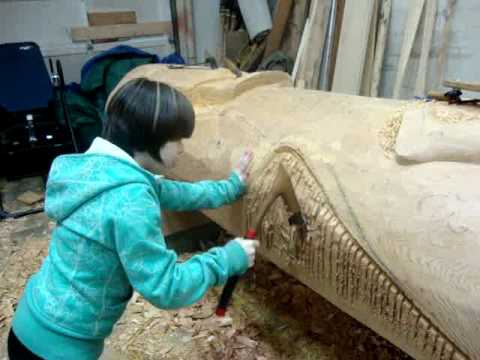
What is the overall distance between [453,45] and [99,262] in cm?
262

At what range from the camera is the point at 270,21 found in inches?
156

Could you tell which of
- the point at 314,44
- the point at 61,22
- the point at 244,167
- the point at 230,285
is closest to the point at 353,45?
the point at 314,44

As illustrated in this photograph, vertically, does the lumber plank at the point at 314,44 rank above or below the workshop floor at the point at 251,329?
above

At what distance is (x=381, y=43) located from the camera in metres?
3.06

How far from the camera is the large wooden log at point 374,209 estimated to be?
3.12 ft

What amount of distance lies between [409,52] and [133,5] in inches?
103

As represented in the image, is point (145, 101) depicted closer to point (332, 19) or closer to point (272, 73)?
point (272, 73)

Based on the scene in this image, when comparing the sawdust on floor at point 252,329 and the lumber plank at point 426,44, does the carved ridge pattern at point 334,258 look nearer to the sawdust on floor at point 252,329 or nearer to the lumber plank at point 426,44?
the sawdust on floor at point 252,329

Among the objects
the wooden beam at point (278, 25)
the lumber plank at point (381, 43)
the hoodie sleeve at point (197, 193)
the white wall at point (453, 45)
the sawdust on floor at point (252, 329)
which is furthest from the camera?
the wooden beam at point (278, 25)

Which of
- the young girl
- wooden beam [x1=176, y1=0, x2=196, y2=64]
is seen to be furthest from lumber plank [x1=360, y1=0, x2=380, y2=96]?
the young girl

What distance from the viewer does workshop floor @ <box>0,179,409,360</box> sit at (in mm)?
1791

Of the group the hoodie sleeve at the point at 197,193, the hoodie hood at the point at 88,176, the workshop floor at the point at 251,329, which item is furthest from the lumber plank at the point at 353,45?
the hoodie hood at the point at 88,176

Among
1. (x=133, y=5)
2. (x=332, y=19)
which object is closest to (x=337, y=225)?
(x=332, y=19)

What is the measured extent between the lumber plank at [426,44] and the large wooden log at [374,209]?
152 cm
